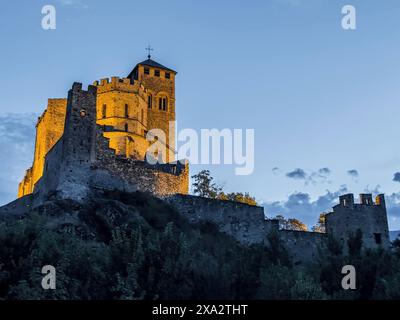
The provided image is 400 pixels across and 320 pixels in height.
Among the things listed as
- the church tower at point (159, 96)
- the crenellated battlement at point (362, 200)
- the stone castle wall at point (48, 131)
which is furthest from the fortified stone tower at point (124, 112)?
the crenellated battlement at point (362, 200)

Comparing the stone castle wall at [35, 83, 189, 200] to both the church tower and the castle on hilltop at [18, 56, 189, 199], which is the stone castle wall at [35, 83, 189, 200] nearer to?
the castle on hilltop at [18, 56, 189, 199]

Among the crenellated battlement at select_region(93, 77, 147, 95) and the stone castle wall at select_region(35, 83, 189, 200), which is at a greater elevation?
the crenellated battlement at select_region(93, 77, 147, 95)

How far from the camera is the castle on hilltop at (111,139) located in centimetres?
3625

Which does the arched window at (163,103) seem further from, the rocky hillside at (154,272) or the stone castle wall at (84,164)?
the rocky hillside at (154,272)

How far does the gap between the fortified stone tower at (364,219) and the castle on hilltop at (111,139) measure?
13.1m

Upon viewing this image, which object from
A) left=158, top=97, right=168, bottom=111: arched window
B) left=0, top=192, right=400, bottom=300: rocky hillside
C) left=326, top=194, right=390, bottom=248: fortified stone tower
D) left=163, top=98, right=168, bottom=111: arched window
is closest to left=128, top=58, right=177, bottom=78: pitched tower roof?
left=158, top=97, right=168, bottom=111: arched window

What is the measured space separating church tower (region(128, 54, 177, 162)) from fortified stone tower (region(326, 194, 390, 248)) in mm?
24587

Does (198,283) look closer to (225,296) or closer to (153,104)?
(225,296)

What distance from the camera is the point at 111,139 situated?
5138cm

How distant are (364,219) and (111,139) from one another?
83.2 feet

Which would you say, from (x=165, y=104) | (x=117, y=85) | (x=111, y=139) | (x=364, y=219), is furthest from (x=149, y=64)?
(x=364, y=219)

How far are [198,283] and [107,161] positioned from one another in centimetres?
1952

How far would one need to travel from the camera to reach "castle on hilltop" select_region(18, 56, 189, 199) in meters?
36.2
